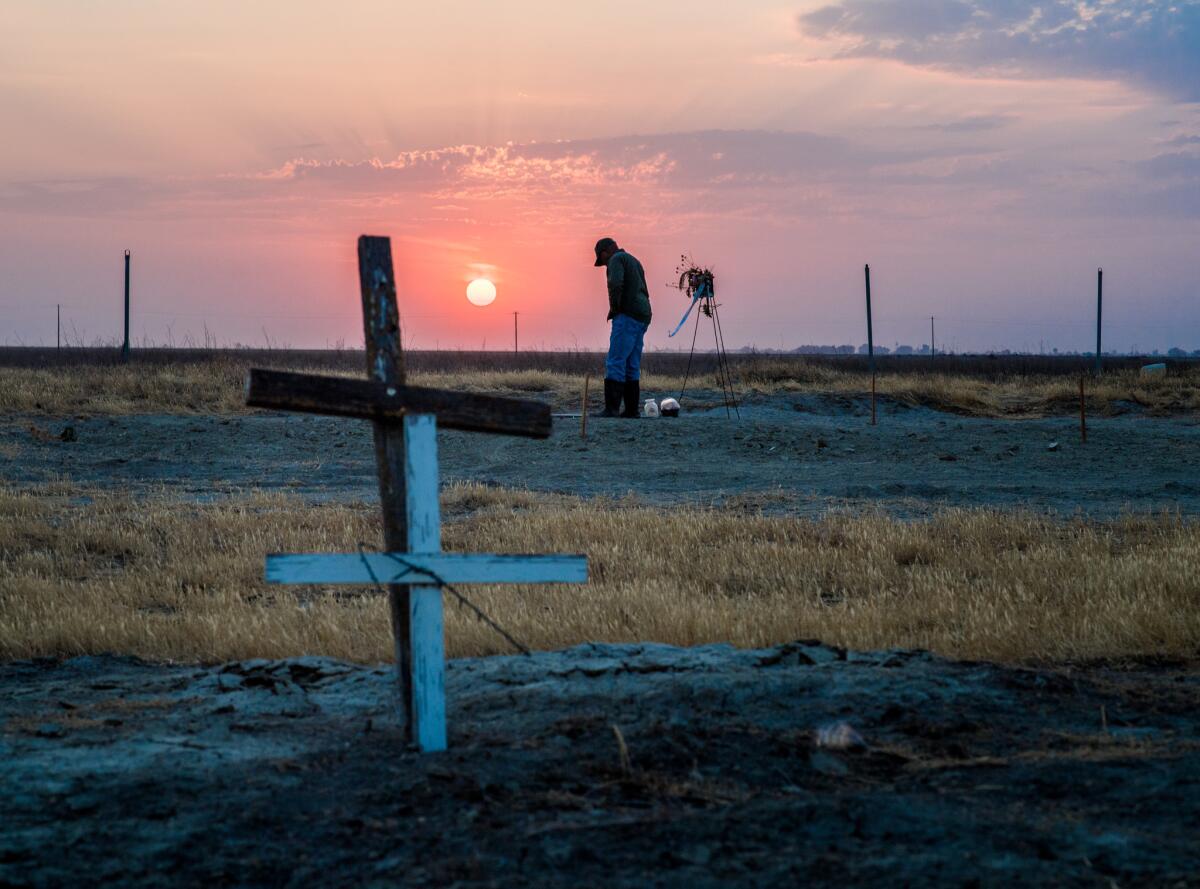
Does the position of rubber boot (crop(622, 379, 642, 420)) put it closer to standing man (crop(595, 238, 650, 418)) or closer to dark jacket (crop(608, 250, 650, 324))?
standing man (crop(595, 238, 650, 418))

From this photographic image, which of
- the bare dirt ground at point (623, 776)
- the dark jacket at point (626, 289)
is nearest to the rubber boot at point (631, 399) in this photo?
the dark jacket at point (626, 289)

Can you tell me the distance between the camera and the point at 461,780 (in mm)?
3971

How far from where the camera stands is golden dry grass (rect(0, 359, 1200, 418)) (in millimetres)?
20328

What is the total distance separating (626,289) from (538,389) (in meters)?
6.50

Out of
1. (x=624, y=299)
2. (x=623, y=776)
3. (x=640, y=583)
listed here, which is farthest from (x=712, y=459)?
(x=623, y=776)

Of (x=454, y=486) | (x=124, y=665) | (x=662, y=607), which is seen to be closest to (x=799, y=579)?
(x=662, y=607)

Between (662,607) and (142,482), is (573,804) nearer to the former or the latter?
(662,607)

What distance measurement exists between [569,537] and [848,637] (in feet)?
12.0

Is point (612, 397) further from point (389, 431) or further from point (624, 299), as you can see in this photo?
point (389, 431)

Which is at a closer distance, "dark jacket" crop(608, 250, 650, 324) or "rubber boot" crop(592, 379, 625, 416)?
"dark jacket" crop(608, 250, 650, 324)

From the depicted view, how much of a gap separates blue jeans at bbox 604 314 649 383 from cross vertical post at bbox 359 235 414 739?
12.4 meters

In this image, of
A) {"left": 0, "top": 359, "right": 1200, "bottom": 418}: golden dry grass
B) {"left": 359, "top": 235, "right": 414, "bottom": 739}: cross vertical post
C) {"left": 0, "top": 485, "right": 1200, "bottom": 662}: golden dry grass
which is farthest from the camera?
{"left": 0, "top": 359, "right": 1200, "bottom": 418}: golden dry grass

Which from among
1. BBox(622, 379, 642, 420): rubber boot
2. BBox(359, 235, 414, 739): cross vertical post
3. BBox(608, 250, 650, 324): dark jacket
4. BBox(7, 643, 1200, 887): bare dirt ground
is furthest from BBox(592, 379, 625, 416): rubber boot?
BBox(359, 235, 414, 739): cross vertical post

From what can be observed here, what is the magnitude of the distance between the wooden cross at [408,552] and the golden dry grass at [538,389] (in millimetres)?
15455
